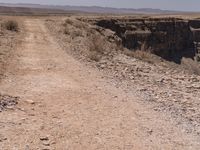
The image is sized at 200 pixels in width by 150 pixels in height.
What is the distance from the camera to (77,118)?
332 inches

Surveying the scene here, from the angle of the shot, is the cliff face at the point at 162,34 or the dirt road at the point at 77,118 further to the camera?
the cliff face at the point at 162,34

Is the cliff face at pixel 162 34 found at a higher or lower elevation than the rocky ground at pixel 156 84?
lower

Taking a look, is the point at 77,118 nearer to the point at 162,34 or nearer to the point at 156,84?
the point at 156,84

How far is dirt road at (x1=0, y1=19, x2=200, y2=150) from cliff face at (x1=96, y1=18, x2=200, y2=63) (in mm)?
40926

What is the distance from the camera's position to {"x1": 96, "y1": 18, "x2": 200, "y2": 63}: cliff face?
179ft

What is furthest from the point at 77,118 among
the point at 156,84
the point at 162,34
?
the point at 162,34

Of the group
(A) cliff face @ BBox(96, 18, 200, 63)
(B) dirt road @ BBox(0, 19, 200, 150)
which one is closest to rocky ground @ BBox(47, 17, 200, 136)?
(B) dirt road @ BBox(0, 19, 200, 150)

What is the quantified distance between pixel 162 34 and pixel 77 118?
55.2 m

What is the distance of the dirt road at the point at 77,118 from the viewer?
722cm

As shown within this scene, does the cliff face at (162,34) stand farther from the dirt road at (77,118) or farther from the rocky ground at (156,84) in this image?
the dirt road at (77,118)

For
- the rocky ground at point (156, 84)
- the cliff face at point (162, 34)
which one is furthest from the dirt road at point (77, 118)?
the cliff face at point (162, 34)

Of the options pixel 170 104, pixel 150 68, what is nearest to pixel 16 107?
pixel 170 104

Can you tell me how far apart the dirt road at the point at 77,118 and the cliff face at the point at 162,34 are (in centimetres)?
4093

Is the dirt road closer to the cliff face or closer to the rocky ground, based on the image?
the rocky ground
